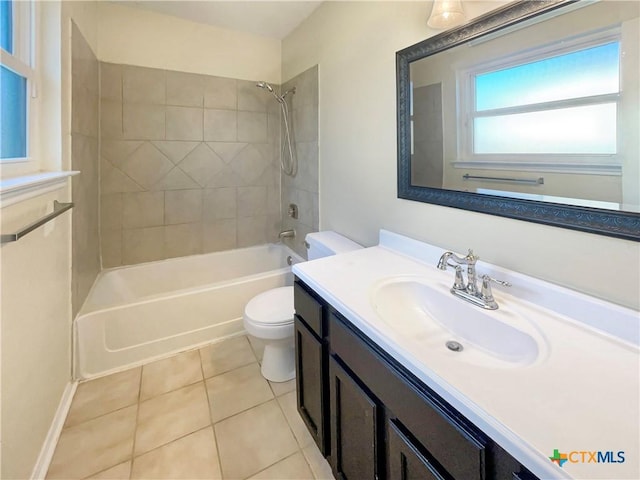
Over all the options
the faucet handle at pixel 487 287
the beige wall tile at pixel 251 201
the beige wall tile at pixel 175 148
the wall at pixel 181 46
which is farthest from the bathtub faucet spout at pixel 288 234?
the faucet handle at pixel 487 287

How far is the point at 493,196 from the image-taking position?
1146 mm

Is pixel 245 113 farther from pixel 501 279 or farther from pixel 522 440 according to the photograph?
pixel 522 440

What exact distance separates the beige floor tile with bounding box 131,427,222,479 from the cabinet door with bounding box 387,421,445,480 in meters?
0.85

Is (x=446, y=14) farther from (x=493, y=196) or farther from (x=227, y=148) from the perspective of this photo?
(x=227, y=148)

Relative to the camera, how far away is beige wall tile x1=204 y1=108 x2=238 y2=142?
2631 mm

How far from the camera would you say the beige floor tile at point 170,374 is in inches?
70.6

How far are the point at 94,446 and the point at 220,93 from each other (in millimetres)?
2500

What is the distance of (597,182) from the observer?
2.90 ft

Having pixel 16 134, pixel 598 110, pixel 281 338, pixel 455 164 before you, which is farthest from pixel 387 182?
pixel 16 134

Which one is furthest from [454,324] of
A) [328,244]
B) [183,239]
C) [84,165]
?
[183,239]

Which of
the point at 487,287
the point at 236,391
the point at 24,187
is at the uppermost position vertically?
the point at 24,187

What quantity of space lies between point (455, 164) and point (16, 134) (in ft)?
6.03

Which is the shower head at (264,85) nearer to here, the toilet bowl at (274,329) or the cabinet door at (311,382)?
the toilet bowl at (274,329)

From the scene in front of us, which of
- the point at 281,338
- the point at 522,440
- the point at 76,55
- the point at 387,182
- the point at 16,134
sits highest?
the point at 76,55
